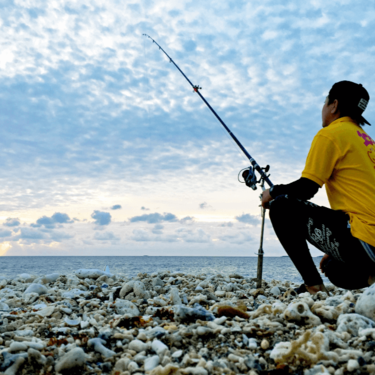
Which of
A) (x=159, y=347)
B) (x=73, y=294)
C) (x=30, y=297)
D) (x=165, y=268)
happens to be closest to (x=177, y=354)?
(x=159, y=347)

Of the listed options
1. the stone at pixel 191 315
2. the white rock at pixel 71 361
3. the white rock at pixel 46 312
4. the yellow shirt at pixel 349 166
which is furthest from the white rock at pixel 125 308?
the yellow shirt at pixel 349 166

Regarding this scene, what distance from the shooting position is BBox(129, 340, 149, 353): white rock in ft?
7.82

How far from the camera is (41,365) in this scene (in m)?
2.21

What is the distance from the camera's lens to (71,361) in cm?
217

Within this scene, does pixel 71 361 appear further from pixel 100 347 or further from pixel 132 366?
pixel 132 366

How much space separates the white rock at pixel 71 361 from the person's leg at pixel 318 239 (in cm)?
234

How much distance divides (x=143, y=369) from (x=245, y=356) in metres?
0.65

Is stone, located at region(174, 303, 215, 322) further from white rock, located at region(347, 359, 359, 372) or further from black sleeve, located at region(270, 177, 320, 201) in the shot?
black sleeve, located at region(270, 177, 320, 201)

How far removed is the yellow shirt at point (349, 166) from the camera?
313 cm

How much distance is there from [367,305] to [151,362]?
1806 mm

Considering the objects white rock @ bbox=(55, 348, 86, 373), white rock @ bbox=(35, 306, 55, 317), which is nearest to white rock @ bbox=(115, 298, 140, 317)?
white rock @ bbox=(35, 306, 55, 317)

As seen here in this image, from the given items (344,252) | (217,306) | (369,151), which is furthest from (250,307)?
(369,151)

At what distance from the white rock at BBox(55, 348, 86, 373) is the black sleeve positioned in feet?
7.53

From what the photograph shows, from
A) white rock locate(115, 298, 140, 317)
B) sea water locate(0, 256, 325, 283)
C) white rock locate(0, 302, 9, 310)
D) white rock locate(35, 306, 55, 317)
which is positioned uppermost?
white rock locate(115, 298, 140, 317)
